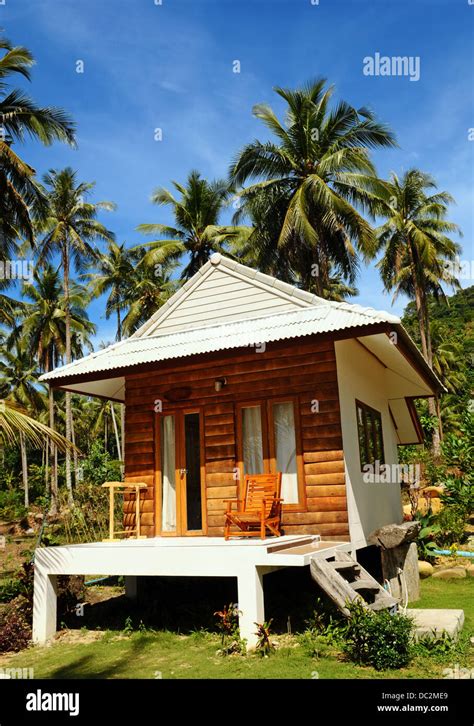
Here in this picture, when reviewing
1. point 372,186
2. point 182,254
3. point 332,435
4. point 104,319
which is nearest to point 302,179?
point 372,186

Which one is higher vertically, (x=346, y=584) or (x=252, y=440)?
(x=252, y=440)

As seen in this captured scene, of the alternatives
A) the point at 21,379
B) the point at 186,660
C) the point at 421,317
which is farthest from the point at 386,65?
the point at 21,379

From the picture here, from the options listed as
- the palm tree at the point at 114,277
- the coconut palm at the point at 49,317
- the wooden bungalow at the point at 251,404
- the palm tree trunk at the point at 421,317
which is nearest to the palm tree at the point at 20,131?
the wooden bungalow at the point at 251,404

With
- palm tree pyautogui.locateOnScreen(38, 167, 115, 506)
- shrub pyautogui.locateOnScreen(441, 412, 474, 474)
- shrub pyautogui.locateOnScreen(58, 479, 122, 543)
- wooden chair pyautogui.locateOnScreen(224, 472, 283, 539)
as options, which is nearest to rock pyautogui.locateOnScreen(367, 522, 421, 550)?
wooden chair pyautogui.locateOnScreen(224, 472, 283, 539)

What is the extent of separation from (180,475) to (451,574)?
18.0 ft

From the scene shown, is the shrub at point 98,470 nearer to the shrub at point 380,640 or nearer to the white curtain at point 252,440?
the white curtain at point 252,440

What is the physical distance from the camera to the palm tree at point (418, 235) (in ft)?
103

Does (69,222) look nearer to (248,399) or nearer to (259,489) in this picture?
(248,399)

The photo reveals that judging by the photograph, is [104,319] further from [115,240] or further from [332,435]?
[332,435]

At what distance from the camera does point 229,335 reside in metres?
10.3

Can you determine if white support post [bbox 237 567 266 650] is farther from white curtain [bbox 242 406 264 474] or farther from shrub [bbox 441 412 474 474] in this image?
shrub [bbox 441 412 474 474]

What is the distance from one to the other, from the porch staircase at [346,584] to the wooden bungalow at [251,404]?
539 mm

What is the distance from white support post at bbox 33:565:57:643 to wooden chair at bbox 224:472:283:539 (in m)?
2.56

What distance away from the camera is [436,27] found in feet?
33.0
